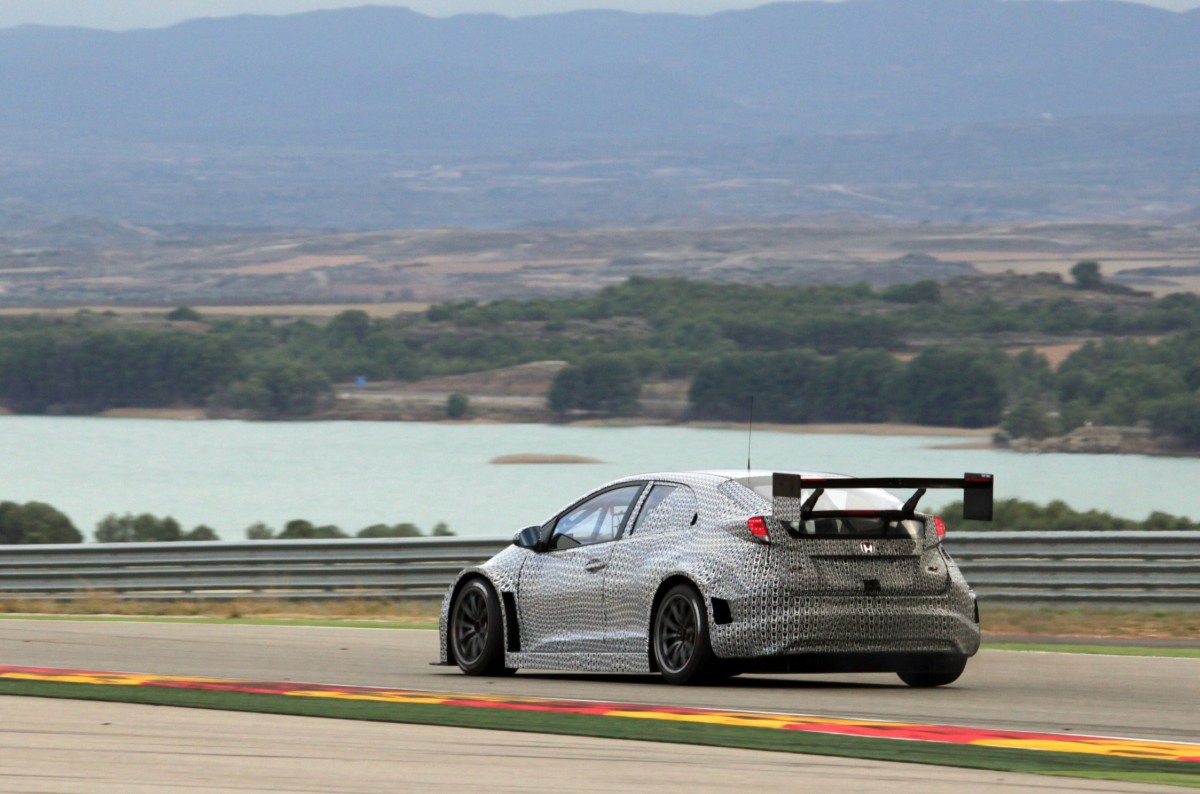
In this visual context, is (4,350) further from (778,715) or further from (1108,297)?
(778,715)

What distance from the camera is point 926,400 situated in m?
111

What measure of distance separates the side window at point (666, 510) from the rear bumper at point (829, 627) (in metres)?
0.71

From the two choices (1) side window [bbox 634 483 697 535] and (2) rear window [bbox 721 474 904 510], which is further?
(1) side window [bbox 634 483 697 535]

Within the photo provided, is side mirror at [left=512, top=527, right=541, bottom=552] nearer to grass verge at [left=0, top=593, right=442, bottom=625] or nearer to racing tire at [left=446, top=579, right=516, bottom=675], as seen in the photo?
racing tire at [left=446, top=579, right=516, bottom=675]

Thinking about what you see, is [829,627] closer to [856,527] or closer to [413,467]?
[856,527]

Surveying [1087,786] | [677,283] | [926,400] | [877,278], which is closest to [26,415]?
[926,400]

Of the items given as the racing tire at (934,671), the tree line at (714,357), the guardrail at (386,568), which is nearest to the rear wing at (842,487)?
the racing tire at (934,671)

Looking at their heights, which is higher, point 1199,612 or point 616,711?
point 616,711

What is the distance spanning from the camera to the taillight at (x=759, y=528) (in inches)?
396

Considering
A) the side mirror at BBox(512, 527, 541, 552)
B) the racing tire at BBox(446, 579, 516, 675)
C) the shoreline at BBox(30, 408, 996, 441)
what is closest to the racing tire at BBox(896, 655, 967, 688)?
the side mirror at BBox(512, 527, 541, 552)

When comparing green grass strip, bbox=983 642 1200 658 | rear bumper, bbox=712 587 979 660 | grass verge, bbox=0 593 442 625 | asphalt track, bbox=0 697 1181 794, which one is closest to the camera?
asphalt track, bbox=0 697 1181 794

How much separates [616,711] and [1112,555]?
29.9 ft

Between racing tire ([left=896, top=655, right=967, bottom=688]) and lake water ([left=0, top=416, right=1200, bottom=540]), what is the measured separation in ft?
153

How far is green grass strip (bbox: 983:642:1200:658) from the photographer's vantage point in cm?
1385
